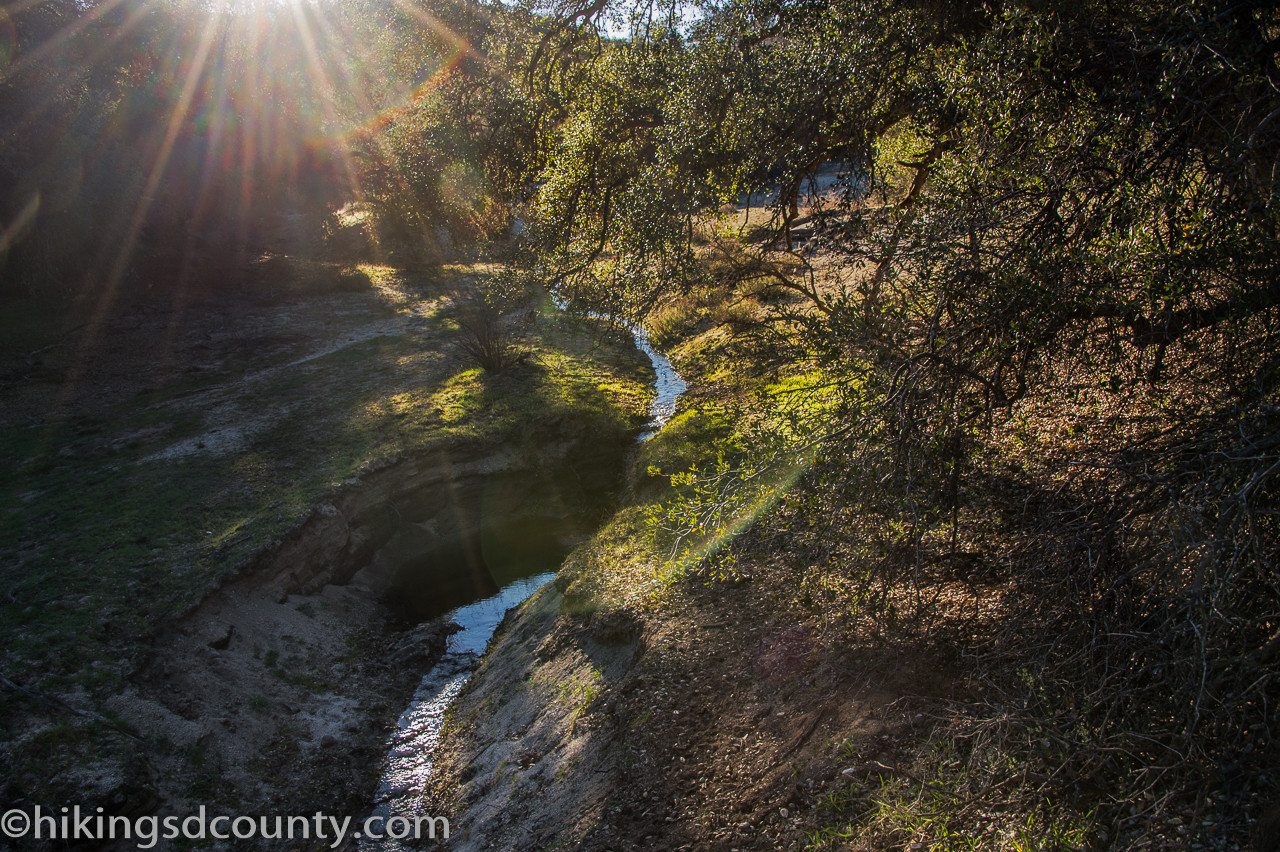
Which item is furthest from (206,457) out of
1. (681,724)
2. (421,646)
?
(681,724)

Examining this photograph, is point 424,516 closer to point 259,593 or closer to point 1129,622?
point 259,593

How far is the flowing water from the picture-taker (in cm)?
851

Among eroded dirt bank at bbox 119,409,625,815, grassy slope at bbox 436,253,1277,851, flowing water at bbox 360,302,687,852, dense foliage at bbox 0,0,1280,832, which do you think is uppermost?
dense foliage at bbox 0,0,1280,832

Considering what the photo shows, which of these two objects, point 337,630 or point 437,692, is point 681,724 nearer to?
point 437,692

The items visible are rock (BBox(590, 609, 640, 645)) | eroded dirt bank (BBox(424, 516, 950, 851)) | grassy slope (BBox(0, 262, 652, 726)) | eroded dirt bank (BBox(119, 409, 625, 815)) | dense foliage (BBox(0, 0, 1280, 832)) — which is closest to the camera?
dense foliage (BBox(0, 0, 1280, 832))

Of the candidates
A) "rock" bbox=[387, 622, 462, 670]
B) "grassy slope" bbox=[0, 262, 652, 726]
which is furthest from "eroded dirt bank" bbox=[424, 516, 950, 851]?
"grassy slope" bbox=[0, 262, 652, 726]

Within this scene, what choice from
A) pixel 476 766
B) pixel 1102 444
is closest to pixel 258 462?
pixel 476 766

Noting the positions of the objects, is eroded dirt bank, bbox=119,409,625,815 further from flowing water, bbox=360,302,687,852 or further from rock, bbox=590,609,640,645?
rock, bbox=590,609,640,645

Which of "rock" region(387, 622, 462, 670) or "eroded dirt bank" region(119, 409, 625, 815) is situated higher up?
"eroded dirt bank" region(119, 409, 625, 815)

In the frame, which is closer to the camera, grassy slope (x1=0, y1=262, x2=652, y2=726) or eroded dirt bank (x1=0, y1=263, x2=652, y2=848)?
eroded dirt bank (x1=0, y1=263, x2=652, y2=848)

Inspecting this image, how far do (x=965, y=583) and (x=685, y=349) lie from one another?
15327mm

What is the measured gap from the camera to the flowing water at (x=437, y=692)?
27.9 ft

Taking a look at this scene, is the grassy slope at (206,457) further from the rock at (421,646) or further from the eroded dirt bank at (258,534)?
the rock at (421,646)

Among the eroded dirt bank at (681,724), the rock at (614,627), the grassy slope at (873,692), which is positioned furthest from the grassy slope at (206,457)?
the grassy slope at (873,692)
